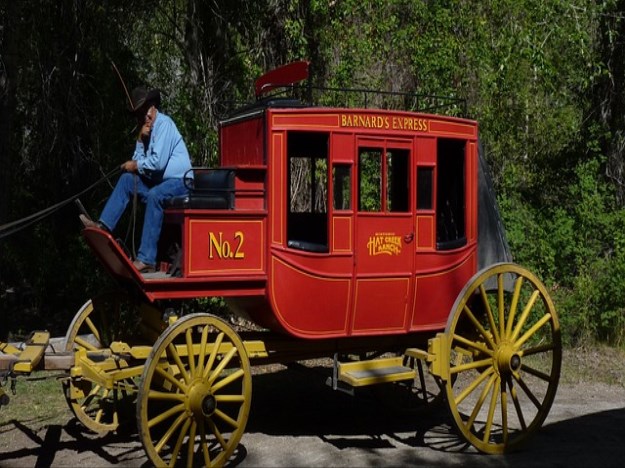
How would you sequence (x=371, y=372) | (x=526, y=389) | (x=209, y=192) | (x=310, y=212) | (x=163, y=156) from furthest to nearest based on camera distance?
(x=310, y=212) < (x=526, y=389) < (x=371, y=372) < (x=163, y=156) < (x=209, y=192)

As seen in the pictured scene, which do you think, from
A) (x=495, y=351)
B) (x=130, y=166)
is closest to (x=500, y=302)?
(x=495, y=351)

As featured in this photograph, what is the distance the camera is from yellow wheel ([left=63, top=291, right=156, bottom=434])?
6711 millimetres

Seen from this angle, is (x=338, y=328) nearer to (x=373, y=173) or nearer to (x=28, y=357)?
(x=28, y=357)

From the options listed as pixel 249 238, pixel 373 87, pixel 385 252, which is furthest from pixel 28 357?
pixel 373 87

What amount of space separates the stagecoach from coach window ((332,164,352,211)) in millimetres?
13

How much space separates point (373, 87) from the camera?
11.4m

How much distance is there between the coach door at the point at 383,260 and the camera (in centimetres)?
665

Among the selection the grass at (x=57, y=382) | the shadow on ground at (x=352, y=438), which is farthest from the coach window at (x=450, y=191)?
the grass at (x=57, y=382)

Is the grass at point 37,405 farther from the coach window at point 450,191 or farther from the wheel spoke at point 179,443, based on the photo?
the coach window at point 450,191

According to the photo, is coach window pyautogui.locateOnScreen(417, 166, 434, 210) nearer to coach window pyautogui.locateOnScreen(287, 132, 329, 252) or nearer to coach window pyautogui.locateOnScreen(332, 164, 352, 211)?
coach window pyautogui.locateOnScreen(332, 164, 352, 211)

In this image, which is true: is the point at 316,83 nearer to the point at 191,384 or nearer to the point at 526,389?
the point at 526,389

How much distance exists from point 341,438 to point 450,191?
2192 millimetres

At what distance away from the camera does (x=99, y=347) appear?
6.95 meters

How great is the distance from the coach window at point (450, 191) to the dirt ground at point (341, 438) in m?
1.66
